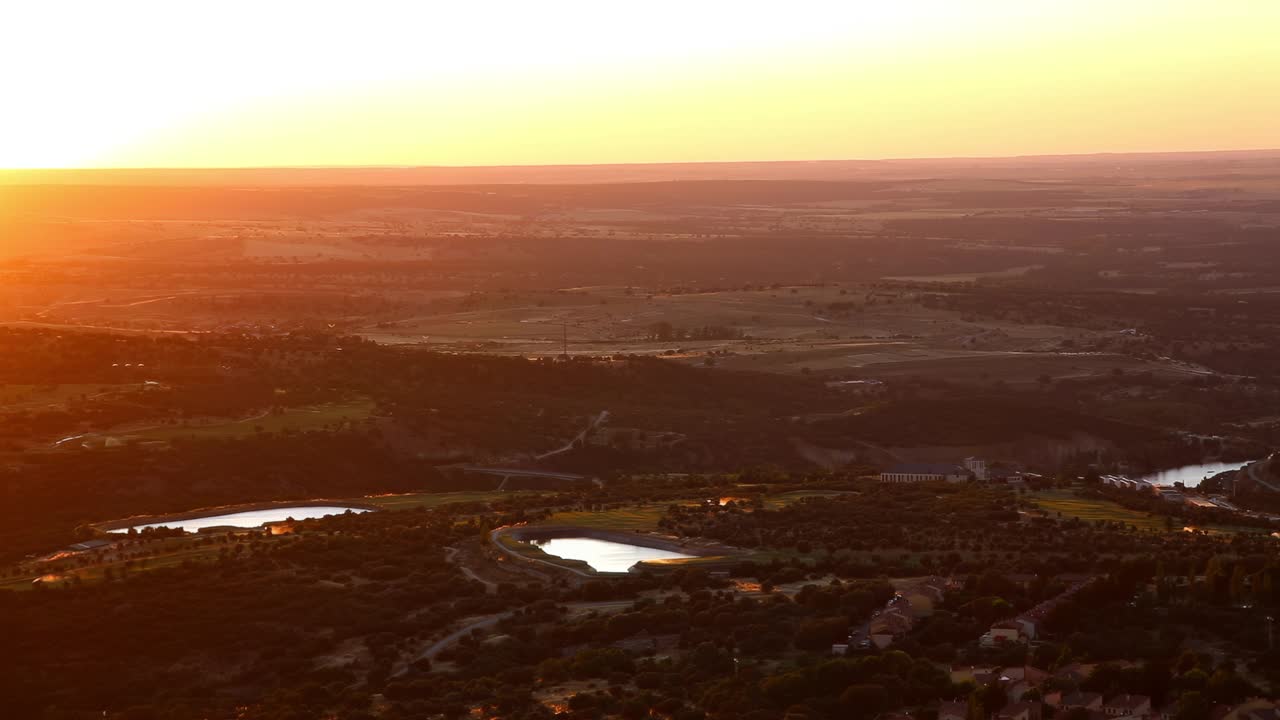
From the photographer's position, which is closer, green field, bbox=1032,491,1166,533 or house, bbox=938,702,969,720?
house, bbox=938,702,969,720

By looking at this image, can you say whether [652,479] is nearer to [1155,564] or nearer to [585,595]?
[585,595]

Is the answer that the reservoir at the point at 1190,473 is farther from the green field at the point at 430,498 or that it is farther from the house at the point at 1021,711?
the house at the point at 1021,711

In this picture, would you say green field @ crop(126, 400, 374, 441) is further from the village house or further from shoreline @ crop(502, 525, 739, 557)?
the village house

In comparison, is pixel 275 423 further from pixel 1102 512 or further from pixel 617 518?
pixel 1102 512

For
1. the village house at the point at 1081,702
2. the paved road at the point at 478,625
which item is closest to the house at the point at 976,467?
the paved road at the point at 478,625

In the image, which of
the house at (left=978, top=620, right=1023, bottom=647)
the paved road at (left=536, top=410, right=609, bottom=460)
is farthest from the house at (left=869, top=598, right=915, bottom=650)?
the paved road at (left=536, top=410, right=609, bottom=460)

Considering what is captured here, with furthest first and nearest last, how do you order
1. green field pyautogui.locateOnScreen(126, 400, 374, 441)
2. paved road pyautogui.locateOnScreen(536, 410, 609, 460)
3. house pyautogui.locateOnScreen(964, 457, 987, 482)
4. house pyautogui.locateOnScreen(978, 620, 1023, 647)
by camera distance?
1. paved road pyautogui.locateOnScreen(536, 410, 609, 460)
2. green field pyautogui.locateOnScreen(126, 400, 374, 441)
3. house pyautogui.locateOnScreen(964, 457, 987, 482)
4. house pyautogui.locateOnScreen(978, 620, 1023, 647)

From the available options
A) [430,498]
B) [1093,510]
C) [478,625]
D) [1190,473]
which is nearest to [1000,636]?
[478,625]

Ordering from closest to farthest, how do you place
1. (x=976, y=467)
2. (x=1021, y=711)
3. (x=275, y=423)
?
(x=1021, y=711), (x=976, y=467), (x=275, y=423)
